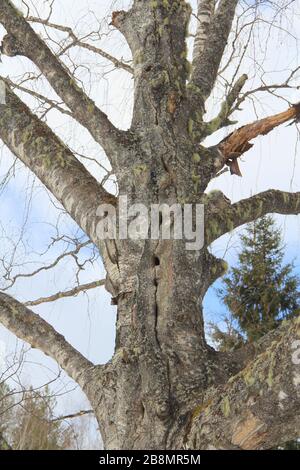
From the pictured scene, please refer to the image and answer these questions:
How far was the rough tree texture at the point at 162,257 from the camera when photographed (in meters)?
2.50

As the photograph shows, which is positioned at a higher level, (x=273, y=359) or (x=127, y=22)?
(x=127, y=22)

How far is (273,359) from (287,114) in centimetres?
196

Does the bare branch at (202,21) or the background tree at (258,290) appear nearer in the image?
the bare branch at (202,21)

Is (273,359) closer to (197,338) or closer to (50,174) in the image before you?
(197,338)

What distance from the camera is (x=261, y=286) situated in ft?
31.8

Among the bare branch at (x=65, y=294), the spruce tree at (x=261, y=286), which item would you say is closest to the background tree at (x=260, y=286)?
the spruce tree at (x=261, y=286)

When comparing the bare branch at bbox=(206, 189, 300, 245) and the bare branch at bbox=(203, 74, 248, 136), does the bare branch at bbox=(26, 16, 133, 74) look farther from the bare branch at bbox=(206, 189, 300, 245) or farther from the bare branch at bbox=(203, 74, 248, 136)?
the bare branch at bbox=(206, 189, 300, 245)

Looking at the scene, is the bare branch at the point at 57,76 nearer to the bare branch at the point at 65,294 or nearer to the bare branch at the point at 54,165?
the bare branch at the point at 54,165

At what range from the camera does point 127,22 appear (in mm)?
3844

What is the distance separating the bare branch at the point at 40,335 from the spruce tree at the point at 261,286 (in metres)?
5.68

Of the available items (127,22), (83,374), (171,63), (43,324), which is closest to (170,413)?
(83,374)

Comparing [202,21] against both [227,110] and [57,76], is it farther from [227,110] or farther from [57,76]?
[57,76]

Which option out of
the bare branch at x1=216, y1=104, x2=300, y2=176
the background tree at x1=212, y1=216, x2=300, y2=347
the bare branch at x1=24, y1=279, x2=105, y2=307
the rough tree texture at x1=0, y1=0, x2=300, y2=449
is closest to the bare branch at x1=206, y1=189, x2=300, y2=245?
the rough tree texture at x1=0, y1=0, x2=300, y2=449

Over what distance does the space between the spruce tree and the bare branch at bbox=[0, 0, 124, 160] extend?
18.4ft
